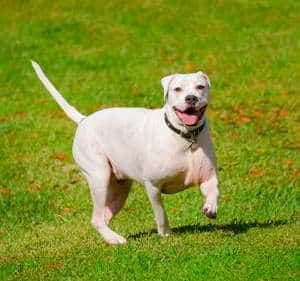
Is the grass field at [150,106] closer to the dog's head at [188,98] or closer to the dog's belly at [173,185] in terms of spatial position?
the dog's belly at [173,185]

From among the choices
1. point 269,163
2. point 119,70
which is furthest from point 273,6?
point 269,163

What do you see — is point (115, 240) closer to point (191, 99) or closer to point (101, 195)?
point (101, 195)

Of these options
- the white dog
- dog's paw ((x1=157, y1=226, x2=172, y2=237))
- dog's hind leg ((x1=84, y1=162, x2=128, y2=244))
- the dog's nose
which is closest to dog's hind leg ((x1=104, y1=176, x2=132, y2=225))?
the white dog

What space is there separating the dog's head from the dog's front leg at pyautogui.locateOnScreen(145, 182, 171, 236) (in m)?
0.71

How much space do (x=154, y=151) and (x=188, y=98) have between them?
2.36 ft

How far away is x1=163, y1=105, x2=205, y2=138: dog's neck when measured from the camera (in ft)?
26.8

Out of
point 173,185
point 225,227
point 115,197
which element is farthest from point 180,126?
point 115,197

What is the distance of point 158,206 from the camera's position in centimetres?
859

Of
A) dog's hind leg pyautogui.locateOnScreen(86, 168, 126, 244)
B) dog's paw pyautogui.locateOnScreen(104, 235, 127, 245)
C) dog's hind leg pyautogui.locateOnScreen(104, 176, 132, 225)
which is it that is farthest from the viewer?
dog's hind leg pyautogui.locateOnScreen(104, 176, 132, 225)

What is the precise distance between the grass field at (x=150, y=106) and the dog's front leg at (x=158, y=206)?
21cm

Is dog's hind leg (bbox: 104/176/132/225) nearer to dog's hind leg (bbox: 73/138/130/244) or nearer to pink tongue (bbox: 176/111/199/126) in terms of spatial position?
dog's hind leg (bbox: 73/138/130/244)

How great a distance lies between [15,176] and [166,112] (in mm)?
5739

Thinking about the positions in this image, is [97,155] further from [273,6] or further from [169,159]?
[273,6]

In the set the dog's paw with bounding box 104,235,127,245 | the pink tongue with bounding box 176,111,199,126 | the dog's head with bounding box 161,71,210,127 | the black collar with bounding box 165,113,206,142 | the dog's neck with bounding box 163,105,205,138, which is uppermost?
the dog's head with bounding box 161,71,210,127
